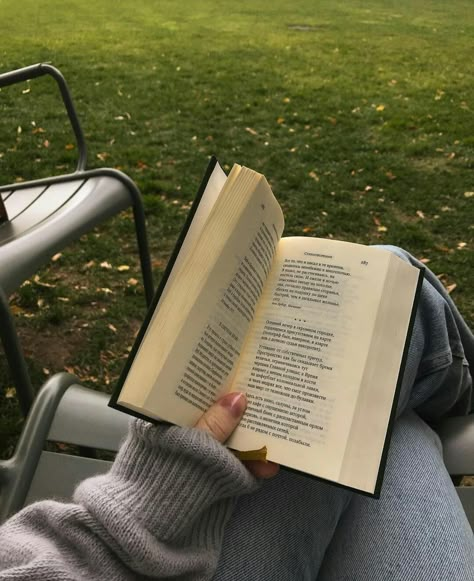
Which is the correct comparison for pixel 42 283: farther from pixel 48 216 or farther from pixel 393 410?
pixel 393 410

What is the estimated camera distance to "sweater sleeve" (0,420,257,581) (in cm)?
67

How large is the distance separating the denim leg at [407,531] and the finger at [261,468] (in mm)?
236

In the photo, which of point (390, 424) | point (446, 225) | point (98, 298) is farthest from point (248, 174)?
point (446, 225)

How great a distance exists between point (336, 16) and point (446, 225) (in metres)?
7.87

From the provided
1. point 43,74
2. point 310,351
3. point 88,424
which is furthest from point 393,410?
point 43,74

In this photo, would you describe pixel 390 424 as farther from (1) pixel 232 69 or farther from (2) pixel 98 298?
(1) pixel 232 69

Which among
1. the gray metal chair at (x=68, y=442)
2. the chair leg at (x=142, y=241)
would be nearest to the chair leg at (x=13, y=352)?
the gray metal chair at (x=68, y=442)

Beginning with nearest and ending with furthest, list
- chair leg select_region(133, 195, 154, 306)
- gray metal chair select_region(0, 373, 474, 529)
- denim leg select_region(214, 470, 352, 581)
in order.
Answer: denim leg select_region(214, 470, 352, 581) < gray metal chair select_region(0, 373, 474, 529) < chair leg select_region(133, 195, 154, 306)

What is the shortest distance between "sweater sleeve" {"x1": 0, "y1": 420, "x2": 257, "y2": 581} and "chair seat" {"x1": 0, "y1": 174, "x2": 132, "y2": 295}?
2.75 ft

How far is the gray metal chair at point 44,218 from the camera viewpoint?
56.2 inches

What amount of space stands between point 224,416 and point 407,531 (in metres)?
0.35

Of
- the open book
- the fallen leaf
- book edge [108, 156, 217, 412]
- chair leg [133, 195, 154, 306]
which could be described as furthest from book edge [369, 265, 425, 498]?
the fallen leaf

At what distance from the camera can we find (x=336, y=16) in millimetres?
9680

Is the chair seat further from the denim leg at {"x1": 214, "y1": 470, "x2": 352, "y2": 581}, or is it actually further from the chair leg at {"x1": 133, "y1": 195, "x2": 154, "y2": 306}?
the denim leg at {"x1": 214, "y1": 470, "x2": 352, "y2": 581}
